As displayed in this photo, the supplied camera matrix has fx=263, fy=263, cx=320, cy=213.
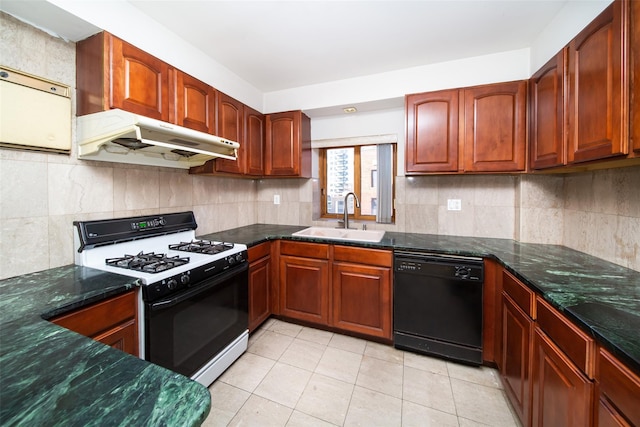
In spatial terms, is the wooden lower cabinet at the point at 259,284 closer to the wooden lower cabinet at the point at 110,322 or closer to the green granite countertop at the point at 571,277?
the green granite countertop at the point at 571,277

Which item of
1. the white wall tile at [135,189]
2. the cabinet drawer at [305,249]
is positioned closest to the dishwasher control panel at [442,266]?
the cabinet drawer at [305,249]

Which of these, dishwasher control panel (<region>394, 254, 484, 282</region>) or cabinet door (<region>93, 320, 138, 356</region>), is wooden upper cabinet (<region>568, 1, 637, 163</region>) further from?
cabinet door (<region>93, 320, 138, 356</region>)

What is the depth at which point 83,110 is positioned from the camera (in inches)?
60.2

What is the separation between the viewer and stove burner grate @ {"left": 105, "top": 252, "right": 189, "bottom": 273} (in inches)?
57.0

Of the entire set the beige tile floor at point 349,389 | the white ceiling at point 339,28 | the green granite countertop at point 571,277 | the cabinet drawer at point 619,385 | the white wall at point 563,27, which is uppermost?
the white ceiling at point 339,28

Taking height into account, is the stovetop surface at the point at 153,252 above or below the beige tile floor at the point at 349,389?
above

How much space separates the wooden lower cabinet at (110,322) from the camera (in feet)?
3.49

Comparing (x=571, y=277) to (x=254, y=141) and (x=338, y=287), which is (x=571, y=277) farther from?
(x=254, y=141)

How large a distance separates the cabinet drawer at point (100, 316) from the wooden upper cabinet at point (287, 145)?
1760 millimetres

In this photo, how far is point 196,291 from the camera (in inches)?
60.6

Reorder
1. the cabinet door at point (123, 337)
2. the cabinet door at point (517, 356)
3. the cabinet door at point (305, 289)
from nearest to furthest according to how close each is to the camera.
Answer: the cabinet door at point (123, 337) → the cabinet door at point (517, 356) → the cabinet door at point (305, 289)

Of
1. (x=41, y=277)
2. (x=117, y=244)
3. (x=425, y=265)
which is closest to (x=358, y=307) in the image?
(x=425, y=265)

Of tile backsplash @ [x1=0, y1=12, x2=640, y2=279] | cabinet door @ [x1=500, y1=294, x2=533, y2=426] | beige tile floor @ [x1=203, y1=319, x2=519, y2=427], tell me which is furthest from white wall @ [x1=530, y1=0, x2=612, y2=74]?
beige tile floor @ [x1=203, y1=319, x2=519, y2=427]

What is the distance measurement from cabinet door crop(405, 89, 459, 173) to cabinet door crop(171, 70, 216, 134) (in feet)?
5.36
